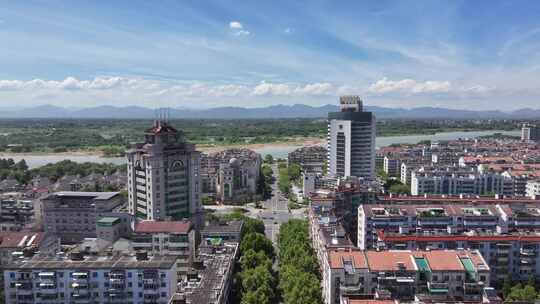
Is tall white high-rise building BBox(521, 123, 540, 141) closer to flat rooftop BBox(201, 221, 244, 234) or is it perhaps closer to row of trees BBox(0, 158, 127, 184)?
row of trees BBox(0, 158, 127, 184)

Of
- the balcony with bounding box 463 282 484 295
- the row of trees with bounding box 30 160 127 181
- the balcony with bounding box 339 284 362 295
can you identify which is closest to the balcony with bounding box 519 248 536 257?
the balcony with bounding box 463 282 484 295

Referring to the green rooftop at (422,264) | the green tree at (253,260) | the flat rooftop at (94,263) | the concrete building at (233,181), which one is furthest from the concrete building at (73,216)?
the green rooftop at (422,264)

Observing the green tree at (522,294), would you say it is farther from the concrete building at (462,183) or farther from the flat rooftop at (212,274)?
the concrete building at (462,183)

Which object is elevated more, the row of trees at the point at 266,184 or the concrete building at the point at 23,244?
the concrete building at the point at 23,244

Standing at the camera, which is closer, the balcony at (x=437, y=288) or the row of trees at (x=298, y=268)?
the balcony at (x=437, y=288)

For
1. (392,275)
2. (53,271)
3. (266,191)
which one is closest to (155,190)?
(53,271)

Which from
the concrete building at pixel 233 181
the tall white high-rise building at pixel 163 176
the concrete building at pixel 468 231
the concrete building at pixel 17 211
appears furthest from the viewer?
the concrete building at pixel 233 181
